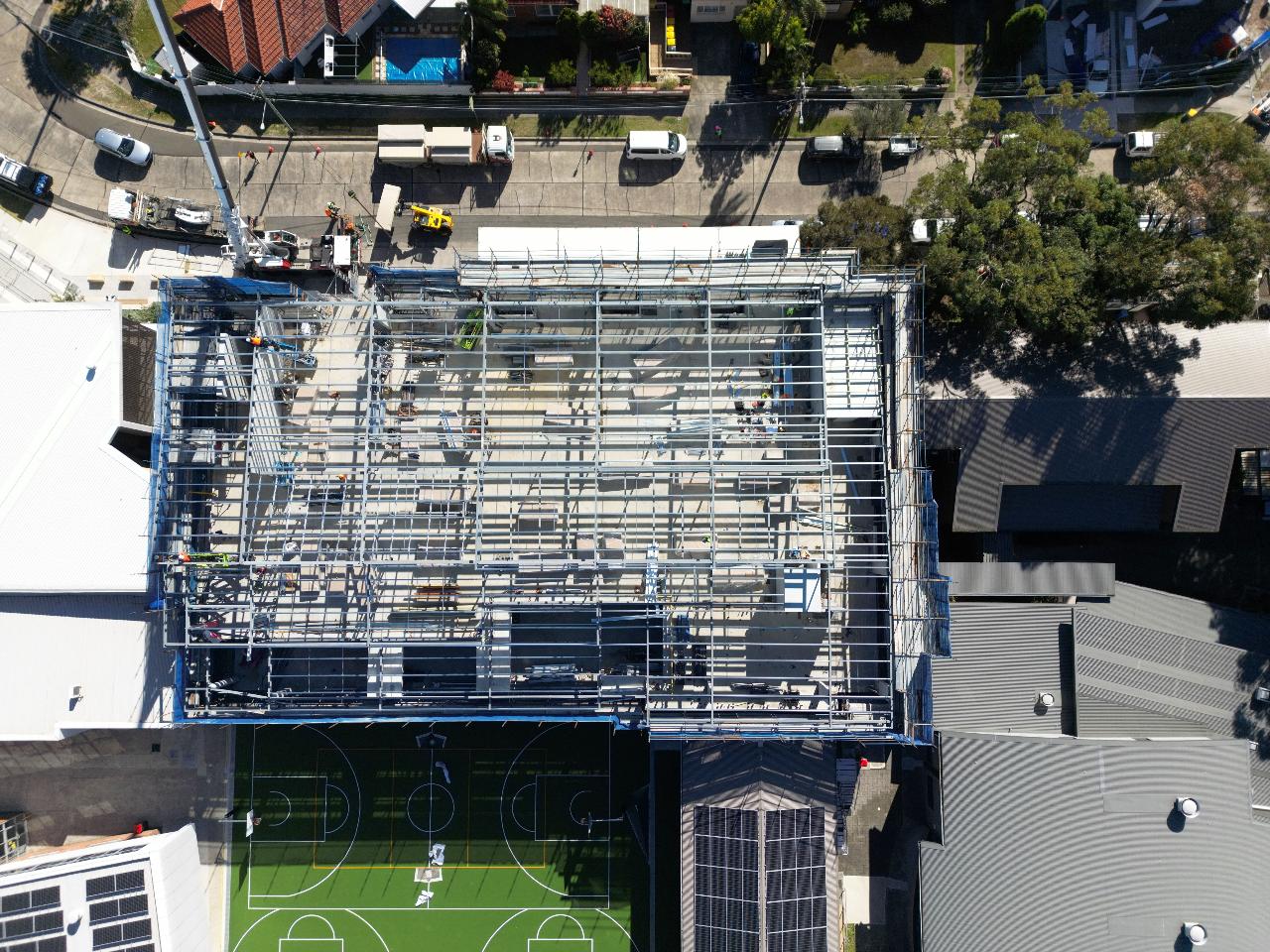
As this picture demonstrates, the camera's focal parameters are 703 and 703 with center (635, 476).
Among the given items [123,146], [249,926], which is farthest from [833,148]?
[249,926]

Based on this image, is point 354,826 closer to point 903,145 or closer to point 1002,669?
point 1002,669

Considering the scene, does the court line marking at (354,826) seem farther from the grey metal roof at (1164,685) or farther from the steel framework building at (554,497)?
the grey metal roof at (1164,685)

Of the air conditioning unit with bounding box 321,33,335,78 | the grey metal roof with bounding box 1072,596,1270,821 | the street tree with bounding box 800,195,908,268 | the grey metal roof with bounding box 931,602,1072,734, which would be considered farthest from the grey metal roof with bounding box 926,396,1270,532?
the air conditioning unit with bounding box 321,33,335,78

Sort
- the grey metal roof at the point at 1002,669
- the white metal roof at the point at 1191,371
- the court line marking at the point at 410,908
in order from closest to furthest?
the grey metal roof at the point at 1002,669
the white metal roof at the point at 1191,371
the court line marking at the point at 410,908

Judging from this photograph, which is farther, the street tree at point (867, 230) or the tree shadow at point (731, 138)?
the tree shadow at point (731, 138)

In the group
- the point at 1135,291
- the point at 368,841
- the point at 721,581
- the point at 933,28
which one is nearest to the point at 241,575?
the point at 368,841

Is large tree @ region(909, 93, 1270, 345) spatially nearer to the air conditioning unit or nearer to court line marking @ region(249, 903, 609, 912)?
the air conditioning unit

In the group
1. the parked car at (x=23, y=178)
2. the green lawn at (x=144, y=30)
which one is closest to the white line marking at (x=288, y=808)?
the parked car at (x=23, y=178)
